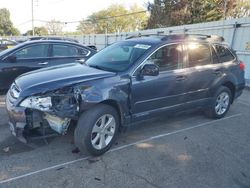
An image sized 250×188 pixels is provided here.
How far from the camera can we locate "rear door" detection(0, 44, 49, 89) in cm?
661

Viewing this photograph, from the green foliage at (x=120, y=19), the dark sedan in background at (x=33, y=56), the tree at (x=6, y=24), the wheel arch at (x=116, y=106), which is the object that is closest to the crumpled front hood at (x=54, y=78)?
the wheel arch at (x=116, y=106)

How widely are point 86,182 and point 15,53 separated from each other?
4736mm

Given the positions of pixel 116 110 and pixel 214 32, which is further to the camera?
pixel 214 32

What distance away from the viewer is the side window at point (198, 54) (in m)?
4.97

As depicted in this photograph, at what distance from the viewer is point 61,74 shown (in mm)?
4047

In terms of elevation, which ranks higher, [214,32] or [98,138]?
[214,32]

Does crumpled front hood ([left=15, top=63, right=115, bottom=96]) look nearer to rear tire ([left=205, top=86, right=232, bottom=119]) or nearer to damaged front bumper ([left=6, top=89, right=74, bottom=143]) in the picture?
damaged front bumper ([left=6, top=89, right=74, bottom=143])

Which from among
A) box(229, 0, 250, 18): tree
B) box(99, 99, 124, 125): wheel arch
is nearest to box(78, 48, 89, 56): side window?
box(99, 99, 124, 125): wheel arch

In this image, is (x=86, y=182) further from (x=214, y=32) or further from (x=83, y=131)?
(x=214, y=32)

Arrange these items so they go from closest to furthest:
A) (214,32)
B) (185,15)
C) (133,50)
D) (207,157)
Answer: (207,157), (133,50), (214,32), (185,15)

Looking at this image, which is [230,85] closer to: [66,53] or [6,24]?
[66,53]

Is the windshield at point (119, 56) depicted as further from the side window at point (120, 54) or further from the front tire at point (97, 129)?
the front tire at point (97, 129)

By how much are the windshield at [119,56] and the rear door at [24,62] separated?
2593 mm

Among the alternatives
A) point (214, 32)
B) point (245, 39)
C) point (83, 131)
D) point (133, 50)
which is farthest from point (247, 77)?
point (83, 131)
